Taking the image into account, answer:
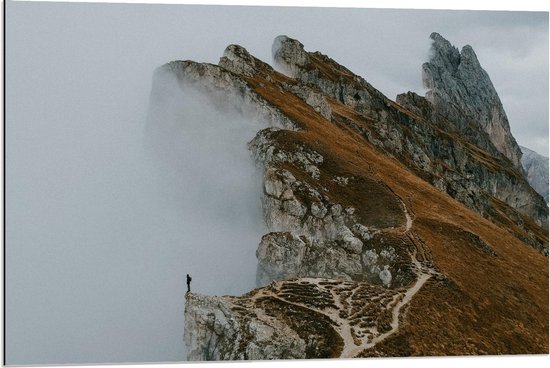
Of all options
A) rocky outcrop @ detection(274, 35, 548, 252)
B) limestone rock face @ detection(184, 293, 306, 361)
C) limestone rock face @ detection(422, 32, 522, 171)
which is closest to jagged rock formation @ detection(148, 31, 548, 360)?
limestone rock face @ detection(184, 293, 306, 361)

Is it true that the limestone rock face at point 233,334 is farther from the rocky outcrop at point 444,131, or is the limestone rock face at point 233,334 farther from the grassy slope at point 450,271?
the rocky outcrop at point 444,131

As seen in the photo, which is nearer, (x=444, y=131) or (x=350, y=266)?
(x=350, y=266)

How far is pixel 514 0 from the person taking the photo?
32438 mm

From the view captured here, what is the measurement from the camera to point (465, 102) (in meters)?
159

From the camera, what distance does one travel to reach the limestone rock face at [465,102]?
470ft

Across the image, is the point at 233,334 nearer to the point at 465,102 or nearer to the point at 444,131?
the point at 444,131

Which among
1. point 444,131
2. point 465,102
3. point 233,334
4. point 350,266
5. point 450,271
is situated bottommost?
point 233,334

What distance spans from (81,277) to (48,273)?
3.07 m

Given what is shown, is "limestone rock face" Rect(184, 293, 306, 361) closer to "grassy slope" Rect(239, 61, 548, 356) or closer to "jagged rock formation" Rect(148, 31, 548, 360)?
"jagged rock formation" Rect(148, 31, 548, 360)

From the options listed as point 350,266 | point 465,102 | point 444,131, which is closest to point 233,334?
point 350,266

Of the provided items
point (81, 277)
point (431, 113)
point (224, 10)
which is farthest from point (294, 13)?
point (431, 113)

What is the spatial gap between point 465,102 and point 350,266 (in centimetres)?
14011

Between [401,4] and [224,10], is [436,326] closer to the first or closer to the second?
[401,4]

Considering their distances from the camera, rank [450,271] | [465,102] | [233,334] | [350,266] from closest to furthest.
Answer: [233,334], [350,266], [450,271], [465,102]
